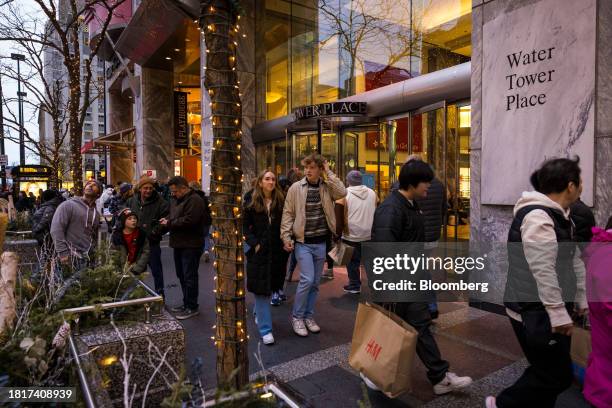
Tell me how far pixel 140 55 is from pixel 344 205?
17684 mm

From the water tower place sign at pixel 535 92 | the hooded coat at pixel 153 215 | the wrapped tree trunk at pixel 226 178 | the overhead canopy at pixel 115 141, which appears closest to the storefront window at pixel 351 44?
the water tower place sign at pixel 535 92

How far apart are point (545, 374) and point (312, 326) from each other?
112 inches

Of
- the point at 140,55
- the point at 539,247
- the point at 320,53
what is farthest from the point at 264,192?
the point at 140,55

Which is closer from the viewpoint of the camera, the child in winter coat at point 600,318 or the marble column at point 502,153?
the child in winter coat at point 600,318

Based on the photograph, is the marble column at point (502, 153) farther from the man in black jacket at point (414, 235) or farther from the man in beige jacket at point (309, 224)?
the man in black jacket at point (414, 235)

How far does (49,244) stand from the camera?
20.8 feet

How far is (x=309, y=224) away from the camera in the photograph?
4961 mm

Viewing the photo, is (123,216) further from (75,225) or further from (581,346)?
(581,346)

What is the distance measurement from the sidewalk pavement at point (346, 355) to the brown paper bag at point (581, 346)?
0.29m

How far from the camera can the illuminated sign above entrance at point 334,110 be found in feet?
36.1

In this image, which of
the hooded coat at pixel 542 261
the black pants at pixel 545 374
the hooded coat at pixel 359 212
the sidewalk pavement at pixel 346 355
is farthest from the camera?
the hooded coat at pixel 359 212

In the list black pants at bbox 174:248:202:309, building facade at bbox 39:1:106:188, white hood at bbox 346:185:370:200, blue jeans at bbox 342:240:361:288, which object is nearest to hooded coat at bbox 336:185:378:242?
white hood at bbox 346:185:370:200

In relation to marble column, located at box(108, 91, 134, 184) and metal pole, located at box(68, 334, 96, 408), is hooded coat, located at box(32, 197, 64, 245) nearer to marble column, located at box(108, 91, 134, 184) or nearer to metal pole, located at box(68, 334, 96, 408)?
metal pole, located at box(68, 334, 96, 408)

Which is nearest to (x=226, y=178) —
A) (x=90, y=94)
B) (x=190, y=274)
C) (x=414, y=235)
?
(x=414, y=235)
